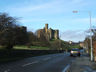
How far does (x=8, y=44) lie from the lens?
115ft

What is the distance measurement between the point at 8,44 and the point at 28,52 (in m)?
7.86

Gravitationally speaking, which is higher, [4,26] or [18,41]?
[4,26]

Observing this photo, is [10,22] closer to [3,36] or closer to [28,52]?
[3,36]

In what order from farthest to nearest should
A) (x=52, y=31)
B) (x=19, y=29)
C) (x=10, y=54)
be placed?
(x=52, y=31)
(x=19, y=29)
(x=10, y=54)

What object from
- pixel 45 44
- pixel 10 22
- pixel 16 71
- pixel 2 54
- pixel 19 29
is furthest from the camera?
pixel 45 44

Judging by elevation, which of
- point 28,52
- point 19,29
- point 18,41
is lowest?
point 28,52

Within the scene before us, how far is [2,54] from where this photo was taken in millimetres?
28312

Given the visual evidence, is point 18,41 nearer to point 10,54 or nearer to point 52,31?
point 10,54

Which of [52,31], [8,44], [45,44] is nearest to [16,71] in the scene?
[8,44]

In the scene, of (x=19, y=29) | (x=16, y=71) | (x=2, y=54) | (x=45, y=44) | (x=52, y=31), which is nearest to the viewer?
(x=16, y=71)

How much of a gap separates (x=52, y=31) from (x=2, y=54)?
130 metres

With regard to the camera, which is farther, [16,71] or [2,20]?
[2,20]

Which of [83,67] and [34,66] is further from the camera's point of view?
[34,66]

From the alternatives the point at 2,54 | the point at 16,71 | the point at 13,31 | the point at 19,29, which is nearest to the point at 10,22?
the point at 13,31
